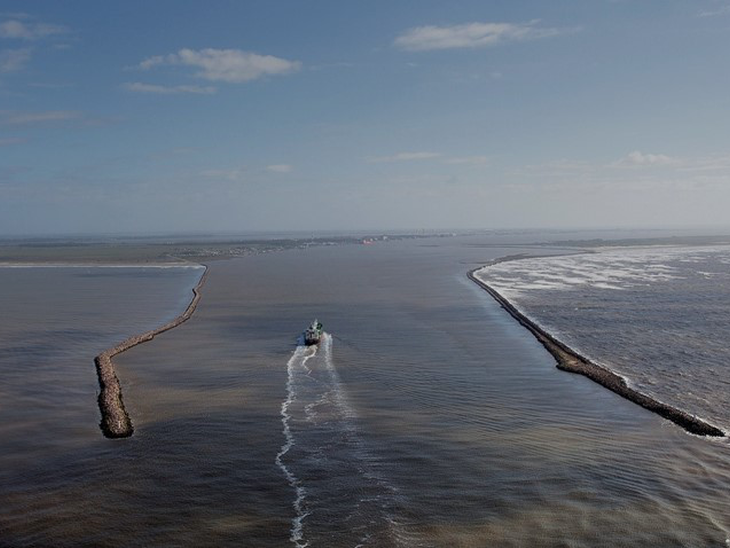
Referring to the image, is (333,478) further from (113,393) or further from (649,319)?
(649,319)

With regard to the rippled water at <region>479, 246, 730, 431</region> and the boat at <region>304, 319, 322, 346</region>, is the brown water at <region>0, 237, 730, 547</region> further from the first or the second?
the rippled water at <region>479, 246, 730, 431</region>

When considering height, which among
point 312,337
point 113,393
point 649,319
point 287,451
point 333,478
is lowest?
point 333,478

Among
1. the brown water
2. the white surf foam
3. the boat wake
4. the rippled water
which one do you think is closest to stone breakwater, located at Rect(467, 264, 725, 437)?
the brown water

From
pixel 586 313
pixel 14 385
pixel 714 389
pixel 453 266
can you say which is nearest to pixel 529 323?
pixel 586 313

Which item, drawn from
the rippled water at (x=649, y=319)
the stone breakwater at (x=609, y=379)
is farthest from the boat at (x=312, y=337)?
the rippled water at (x=649, y=319)

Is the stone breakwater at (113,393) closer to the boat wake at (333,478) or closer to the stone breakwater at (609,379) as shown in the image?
the boat wake at (333,478)

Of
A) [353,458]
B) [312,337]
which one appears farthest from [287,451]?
[312,337]
